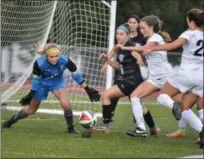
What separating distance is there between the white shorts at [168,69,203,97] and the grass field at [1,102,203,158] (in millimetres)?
793

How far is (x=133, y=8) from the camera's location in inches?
1586

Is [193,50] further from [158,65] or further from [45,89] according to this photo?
[45,89]

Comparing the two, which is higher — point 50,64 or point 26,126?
point 50,64

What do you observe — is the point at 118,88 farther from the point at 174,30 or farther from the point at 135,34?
the point at 174,30

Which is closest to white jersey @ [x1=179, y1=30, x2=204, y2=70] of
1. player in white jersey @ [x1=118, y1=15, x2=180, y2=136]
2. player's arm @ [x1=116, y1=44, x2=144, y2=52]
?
player's arm @ [x1=116, y1=44, x2=144, y2=52]

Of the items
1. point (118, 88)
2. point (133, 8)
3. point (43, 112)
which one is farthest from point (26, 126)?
point (133, 8)

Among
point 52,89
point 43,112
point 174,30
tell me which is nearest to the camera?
point 52,89

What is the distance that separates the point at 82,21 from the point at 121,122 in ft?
13.0

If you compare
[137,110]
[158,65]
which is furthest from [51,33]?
[137,110]

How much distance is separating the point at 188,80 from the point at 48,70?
2.53m

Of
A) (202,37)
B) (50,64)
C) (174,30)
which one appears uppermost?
(202,37)

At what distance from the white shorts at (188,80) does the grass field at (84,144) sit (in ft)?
2.60

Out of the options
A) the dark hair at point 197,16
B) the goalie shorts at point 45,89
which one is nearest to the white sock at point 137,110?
the goalie shorts at point 45,89

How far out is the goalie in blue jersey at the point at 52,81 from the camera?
10.2 meters
